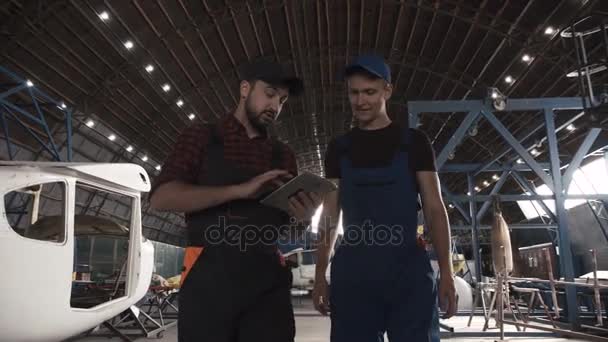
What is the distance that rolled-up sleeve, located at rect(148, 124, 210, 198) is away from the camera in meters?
1.97

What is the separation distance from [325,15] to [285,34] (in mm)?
1873

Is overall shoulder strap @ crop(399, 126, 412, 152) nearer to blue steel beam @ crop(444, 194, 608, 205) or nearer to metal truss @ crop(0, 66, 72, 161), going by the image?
blue steel beam @ crop(444, 194, 608, 205)

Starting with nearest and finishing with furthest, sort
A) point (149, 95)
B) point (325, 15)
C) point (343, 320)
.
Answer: point (343, 320) < point (325, 15) < point (149, 95)

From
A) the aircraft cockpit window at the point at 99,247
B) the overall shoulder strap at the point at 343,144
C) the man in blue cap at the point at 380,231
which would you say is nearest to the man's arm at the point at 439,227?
the man in blue cap at the point at 380,231

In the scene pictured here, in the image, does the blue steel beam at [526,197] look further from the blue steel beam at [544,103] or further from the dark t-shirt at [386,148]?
the dark t-shirt at [386,148]

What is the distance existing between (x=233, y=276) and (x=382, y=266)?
0.83 m

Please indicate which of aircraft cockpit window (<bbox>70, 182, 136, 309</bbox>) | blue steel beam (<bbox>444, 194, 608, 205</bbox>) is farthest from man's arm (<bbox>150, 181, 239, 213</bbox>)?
blue steel beam (<bbox>444, 194, 608, 205</bbox>)

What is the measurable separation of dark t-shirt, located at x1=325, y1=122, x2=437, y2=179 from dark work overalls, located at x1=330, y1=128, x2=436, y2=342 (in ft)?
0.13

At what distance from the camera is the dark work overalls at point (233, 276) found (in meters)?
1.86

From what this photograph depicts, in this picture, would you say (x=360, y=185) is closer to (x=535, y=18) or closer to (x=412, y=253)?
(x=412, y=253)

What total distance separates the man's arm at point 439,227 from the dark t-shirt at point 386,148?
0.07 meters

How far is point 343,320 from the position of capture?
7.67 feet

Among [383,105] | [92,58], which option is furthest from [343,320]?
[92,58]

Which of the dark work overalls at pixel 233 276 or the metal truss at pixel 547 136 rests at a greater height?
the metal truss at pixel 547 136
